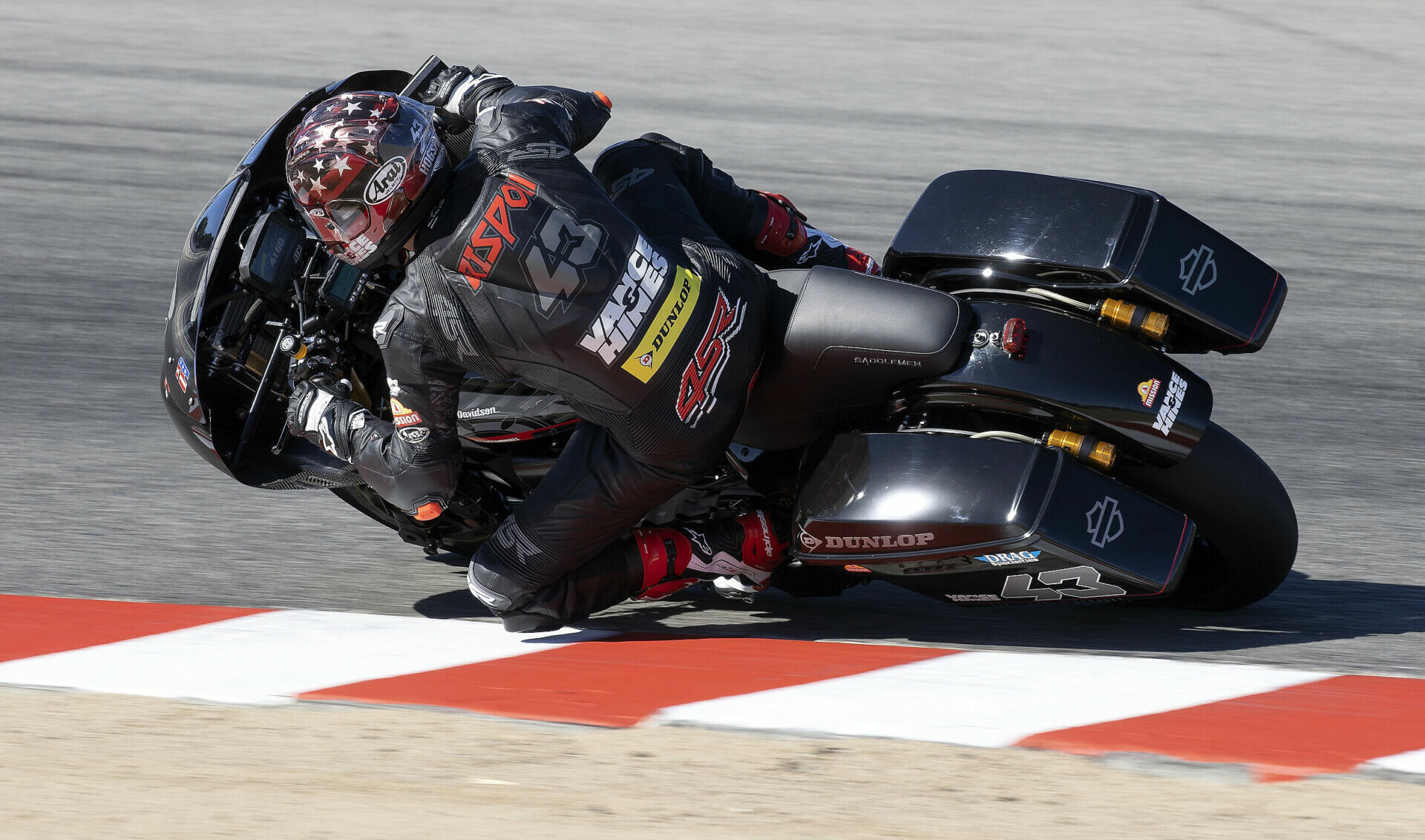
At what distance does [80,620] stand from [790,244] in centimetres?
206

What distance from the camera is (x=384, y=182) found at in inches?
144

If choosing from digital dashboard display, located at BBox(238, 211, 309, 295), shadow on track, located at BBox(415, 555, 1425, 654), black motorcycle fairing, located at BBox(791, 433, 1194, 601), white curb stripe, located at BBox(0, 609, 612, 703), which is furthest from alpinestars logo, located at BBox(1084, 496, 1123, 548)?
digital dashboard display, located at BBox(238, 211, 309, 295)

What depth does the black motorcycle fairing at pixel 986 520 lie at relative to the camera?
12.1ft

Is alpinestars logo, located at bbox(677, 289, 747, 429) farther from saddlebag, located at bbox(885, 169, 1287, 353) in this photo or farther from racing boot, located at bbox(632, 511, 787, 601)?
saddlebag, located at bbox(885, 169, 1287, 353)

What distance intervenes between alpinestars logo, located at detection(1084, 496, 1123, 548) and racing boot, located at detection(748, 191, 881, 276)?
43.5 inches

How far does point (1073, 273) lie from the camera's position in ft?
13.0

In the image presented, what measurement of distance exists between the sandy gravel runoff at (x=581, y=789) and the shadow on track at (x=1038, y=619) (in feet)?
2.91

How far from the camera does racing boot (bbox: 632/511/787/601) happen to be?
167 inches

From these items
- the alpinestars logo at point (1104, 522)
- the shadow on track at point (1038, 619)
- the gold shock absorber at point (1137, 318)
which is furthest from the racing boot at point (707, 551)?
the gold shock absorber at point (1137, 318)

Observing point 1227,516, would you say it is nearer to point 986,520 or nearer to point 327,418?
point 986,520

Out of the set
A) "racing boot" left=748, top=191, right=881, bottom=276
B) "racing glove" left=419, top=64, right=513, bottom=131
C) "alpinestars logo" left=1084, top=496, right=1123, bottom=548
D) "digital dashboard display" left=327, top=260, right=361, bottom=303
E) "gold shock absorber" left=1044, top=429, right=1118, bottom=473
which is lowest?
"digital dashboard display" left=327, top=260, right=361, bottom=303

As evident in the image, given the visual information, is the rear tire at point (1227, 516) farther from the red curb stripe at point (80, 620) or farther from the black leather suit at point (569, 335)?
the red curb stripe at point (80, 620)

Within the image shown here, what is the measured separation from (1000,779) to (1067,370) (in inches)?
40.5

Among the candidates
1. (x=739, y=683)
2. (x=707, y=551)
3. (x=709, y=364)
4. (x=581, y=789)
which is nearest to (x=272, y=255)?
(x=709, y=364)
